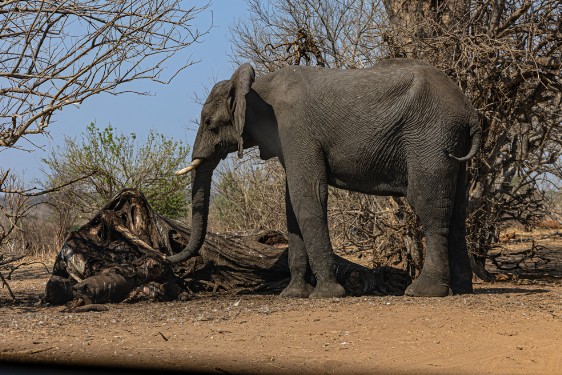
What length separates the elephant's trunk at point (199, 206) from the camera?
36.1 ft

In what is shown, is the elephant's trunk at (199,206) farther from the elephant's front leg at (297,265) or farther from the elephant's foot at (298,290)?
the elephant's foot at (298,290)

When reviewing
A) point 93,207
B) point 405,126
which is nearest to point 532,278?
point 405,126

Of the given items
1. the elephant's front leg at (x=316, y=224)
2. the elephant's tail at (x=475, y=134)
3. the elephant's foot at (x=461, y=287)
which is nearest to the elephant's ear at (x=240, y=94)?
the elephant's front leg at (x=316, y=224)

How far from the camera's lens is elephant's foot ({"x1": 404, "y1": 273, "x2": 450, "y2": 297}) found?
10000 mm

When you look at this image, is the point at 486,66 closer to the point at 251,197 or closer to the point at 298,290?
the point at 298,290

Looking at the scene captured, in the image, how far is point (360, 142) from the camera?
1023 cm

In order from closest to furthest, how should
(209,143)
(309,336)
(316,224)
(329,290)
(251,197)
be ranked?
(309,336) < (329,290) < (316,224) < (209,143) < (251,197)

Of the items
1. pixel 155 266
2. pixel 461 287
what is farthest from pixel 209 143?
pixel 461 287

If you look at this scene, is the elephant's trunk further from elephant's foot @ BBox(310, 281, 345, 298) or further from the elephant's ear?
elephant's foot @ BBox(310, 281, 345, 298)

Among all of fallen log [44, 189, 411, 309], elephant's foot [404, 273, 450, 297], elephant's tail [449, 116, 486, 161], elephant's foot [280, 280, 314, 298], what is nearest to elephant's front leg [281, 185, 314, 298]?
elephant's foot [280, 280, 314, 298]

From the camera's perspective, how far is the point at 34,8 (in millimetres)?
11227

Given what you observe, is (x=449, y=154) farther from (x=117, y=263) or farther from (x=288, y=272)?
(x=117, y=263)

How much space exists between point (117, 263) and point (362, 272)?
9.67 feet

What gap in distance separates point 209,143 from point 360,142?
1.92m
